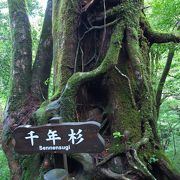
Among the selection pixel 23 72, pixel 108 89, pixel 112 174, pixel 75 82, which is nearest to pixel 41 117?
pixel 75 82

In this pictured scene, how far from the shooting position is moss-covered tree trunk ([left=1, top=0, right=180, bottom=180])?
3.90 meters

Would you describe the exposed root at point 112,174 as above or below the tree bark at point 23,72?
below

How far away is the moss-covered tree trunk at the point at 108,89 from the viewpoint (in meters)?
3.90

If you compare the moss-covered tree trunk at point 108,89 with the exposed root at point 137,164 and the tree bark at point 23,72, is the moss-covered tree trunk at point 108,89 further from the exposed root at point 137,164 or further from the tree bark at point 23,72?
the tree bark at point 23,72

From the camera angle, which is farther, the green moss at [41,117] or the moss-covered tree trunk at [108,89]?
the green moss at [41,117]

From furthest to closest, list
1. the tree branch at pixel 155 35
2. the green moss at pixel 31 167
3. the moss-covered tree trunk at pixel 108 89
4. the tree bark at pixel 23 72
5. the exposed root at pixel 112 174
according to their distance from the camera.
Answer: the tree bark at pixel 23 72 → the tree branch at pixel 155 35 → the green moss at pixel 31 167 → the moss-covered tree trunk at pixel 108 89 → the exposed root at pixel 112 174

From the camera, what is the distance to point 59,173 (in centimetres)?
316

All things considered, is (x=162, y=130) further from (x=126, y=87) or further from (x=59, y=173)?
(x=59, y=173)

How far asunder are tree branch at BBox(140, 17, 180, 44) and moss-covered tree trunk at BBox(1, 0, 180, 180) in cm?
2

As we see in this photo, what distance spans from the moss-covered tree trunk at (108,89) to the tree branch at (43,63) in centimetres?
121

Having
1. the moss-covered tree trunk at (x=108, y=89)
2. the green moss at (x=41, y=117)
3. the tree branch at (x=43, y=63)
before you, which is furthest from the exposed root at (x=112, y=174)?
the tree branch at (x=43, y=63)

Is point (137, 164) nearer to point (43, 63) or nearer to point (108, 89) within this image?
point (108, 89)

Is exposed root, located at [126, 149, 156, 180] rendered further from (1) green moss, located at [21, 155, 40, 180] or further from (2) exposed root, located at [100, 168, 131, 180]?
(1) green moss, located at [21, 155, 40, 180]

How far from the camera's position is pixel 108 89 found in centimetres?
450
